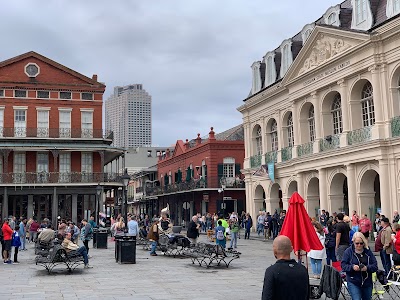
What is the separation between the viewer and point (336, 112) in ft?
94.0

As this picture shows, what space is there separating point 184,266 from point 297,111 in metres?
16.9

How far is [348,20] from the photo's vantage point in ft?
91.6

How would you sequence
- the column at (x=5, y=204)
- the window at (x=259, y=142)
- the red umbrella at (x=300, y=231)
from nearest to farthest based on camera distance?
the red umbrella at (x=300, y=231) < the column at (x=5, y=204) < the window at (x=259, y=142)

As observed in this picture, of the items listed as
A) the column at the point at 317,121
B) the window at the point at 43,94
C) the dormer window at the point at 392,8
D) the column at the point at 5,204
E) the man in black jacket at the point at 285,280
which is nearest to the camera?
the man in black jacket at the point at 285,280

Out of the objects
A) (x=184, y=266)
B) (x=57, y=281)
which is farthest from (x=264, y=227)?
(x=57, y=281)

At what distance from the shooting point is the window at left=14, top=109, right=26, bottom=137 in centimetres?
4031

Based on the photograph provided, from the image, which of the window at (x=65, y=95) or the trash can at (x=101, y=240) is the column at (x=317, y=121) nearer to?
the trash can at (x=101, y=240)

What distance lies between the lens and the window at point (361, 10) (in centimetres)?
2578

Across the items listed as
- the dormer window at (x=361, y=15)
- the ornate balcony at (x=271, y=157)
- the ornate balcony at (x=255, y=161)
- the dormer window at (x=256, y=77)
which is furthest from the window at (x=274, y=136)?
the dormer window at (x=361, y=15)

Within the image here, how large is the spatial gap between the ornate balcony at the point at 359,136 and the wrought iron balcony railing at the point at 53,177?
794 inches

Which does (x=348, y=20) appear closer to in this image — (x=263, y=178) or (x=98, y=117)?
(x=263, y=178)

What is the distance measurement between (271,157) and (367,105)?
1006 centimetres

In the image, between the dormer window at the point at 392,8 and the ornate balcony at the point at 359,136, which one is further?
the ornate balcony at the point at 359,136

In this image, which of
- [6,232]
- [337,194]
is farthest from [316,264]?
[337,194]
